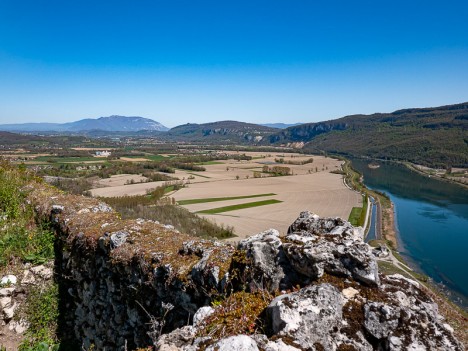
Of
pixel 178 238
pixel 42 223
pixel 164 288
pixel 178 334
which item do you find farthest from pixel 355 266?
pixel 42 223

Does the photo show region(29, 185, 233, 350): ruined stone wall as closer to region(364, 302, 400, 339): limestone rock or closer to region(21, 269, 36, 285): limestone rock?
region(21, 269, 36, 285): limestone rock

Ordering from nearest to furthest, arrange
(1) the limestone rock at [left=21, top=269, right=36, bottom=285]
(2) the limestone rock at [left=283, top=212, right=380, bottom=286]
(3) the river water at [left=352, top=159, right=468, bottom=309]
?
(2) the limestone rock at [left=283, top=212, right=380, bottom=286]
(1) the limestone rock at [left=21, top=269, right=36, bottom=285]
(3) the river water at [left=352, top=159, right=468, bottom=309]

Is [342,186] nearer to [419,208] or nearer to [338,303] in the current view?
[419,208]

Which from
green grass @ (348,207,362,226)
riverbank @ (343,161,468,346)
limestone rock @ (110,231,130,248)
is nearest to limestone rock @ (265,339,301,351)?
limestone rock @ (110,231,130,248)

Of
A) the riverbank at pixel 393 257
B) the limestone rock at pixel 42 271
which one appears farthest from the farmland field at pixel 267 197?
the limestone rock at pixel 42 271

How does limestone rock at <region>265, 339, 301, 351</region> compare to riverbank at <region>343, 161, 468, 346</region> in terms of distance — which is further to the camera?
riverbank at <region>343, 161, 468, 346</region>

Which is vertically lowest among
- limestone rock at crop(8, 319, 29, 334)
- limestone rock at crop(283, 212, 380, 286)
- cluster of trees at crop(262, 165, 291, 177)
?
cluster of trees at crop(262, 165, 291, 177)

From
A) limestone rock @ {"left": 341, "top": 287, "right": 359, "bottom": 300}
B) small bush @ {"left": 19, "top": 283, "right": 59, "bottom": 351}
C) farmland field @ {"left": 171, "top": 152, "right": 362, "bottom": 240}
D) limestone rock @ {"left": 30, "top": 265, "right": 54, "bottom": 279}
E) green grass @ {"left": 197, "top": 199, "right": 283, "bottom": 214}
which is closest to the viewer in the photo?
limestone rock @ {"left": 341, "top": 287, "right": 359, "bottom": 300}
